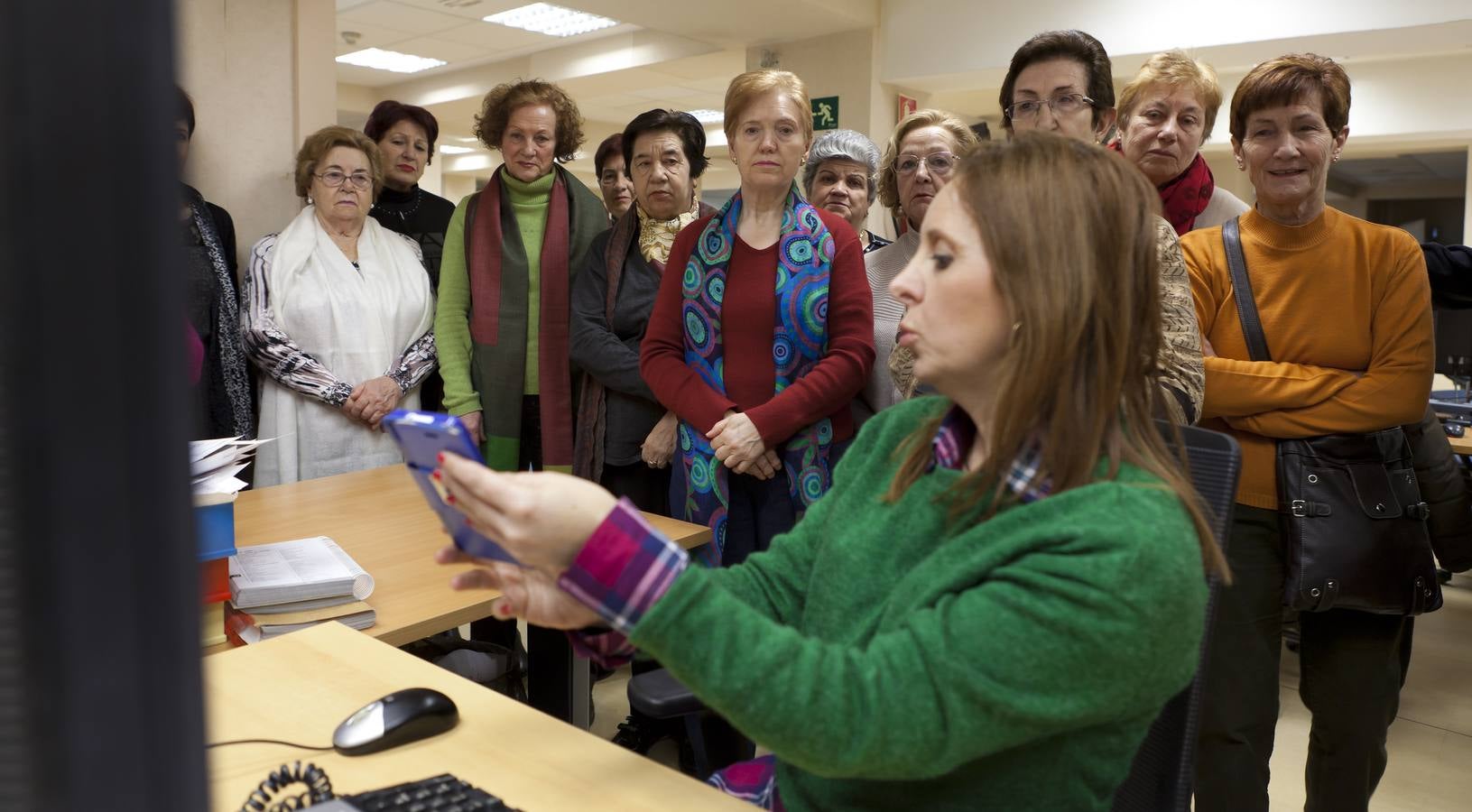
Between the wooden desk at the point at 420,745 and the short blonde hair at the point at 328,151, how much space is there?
213 cm

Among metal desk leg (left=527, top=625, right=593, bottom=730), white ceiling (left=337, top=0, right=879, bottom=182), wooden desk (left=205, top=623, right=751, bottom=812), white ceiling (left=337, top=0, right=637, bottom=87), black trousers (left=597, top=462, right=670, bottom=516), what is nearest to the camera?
wooden desk (left=205, top=623, right=751, bottom=812)

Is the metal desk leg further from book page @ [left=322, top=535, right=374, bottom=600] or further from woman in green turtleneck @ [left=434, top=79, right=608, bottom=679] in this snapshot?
woman in green turtleneck @ [left=434, top=79, right=608, bottom=679]

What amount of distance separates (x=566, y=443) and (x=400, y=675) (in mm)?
1796

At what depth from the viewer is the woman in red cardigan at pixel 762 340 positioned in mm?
2287

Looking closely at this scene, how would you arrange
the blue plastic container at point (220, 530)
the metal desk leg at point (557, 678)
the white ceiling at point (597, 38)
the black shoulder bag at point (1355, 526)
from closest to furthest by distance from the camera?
the blue plastic container at point (220, 530)
the black shoulder bag at point (1355, 526)
the metal desk leg at point (557, 678)
the white ceiling at point (597, 38)

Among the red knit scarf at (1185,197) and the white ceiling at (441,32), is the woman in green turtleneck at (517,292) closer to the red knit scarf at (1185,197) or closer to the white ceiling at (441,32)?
the red knit scarf at (1185,197)

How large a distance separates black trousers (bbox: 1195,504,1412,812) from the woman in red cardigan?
84cm

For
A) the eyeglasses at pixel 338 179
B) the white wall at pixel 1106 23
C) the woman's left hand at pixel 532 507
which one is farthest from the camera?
the white wall at pixel 1106 23

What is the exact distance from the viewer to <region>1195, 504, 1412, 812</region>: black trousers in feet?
6.02

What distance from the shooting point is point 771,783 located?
4.02 feet

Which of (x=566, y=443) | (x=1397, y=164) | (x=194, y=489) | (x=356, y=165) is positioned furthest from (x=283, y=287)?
(x=1397, y=164)

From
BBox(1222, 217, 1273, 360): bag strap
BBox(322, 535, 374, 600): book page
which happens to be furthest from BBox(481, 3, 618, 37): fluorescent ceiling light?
BBox(322, 535, 374, 600): book page

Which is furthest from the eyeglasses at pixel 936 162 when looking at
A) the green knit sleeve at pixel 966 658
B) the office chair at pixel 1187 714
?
the green knit sleeve at pixel 966 658

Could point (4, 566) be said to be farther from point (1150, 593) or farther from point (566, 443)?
point (566, 443)
